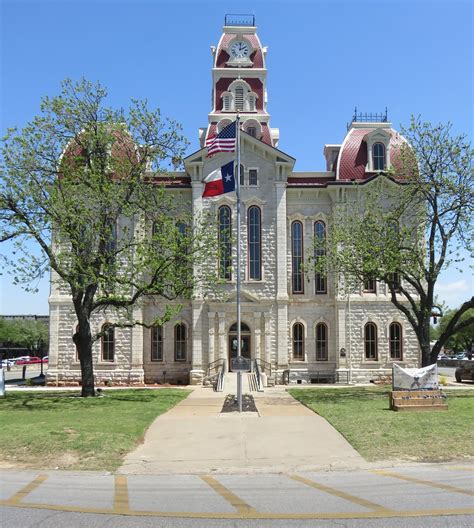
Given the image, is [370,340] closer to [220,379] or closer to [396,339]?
[396,339]

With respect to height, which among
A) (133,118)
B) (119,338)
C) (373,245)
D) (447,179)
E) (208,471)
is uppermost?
(133,118)

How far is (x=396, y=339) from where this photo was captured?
3781cm

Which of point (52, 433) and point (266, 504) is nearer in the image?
point (266, 504)

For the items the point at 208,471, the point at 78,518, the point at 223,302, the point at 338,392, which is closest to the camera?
the point at 78,518

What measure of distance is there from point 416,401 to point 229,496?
11.0 metres

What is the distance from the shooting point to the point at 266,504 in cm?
925

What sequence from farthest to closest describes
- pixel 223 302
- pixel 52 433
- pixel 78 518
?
pixel 223 302, pixel 52 433, pixel 78 518

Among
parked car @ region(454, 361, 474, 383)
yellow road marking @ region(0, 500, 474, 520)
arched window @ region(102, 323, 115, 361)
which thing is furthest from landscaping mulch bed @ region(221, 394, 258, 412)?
parked car @ region(454, 361, 474, 383)

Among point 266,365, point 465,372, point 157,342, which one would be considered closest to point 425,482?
point 266,365

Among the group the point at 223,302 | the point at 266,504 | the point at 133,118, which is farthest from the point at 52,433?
the point at 223,302

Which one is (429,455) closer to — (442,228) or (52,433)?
(52,433)

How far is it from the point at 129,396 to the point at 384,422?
1272cm

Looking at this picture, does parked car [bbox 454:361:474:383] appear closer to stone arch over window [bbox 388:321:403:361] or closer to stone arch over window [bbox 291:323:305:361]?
stone arch over window [bbox 388:321:403:361]

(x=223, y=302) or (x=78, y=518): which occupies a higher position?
(x=223, y=302)
